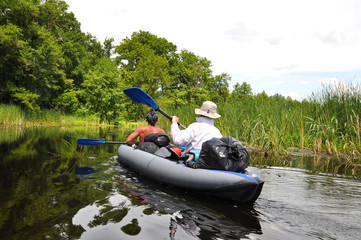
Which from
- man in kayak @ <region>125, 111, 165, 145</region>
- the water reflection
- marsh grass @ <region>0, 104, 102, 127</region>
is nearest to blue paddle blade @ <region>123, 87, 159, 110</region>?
man in kayak @ <region>125, 111, 165, 145</region>

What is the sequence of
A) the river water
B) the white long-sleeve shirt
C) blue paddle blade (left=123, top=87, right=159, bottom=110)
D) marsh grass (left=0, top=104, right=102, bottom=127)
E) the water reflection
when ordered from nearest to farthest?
the river water, the white long-sleeve shirt, the water reflection, blue paddle blade (left=123, top=87, right=159, bottom=110), marsh grass (left=0, top=104, right=102, bottom=127)

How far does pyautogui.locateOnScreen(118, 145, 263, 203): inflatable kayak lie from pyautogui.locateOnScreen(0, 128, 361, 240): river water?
0.47 feet

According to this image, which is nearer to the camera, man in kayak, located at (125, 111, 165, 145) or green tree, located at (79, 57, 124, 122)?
man in kayak, located at (125, 111, 165, 145)

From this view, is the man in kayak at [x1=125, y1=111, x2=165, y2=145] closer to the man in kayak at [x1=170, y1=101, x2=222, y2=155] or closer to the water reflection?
the man in kayak at [x1=170, y1=101, x2=222, y2=155]

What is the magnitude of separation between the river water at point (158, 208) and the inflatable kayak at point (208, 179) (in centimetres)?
14

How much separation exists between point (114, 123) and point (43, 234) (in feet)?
90.9

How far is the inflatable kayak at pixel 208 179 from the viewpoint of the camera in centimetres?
355

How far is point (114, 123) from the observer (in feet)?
97.3

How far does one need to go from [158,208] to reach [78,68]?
30.5 meters

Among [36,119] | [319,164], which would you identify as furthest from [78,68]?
[319,164]

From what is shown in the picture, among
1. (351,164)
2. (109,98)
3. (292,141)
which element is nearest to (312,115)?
(292,141)

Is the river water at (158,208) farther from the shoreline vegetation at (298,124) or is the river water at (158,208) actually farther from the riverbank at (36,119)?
the riverbank at (36,119)

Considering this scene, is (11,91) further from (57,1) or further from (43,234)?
(43,234)

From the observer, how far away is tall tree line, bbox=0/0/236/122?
22.3m
